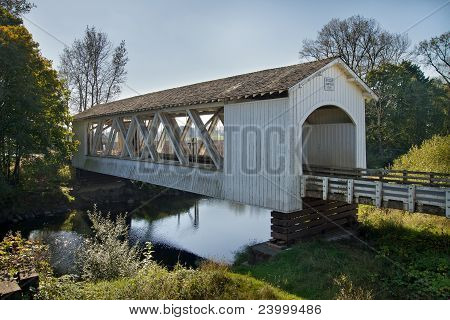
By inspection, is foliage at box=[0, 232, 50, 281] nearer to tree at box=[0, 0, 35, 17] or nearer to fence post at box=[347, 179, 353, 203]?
fence post at box=[347, 179, 353, 203]

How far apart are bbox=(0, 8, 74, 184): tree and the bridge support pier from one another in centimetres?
1228

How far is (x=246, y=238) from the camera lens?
13.9 metres

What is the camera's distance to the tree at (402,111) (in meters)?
25.0

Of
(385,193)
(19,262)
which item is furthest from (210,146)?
(19,262)

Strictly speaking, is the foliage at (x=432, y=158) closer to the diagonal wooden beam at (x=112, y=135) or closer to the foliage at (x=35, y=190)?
the diagonal wooden beam at (x=112, y=135)

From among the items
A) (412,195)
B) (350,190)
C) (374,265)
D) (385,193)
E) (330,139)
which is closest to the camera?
(374,265)

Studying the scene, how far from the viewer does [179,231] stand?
15.7 metres

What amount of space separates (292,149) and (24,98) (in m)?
12.4

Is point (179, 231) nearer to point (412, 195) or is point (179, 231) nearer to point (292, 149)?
point (292, 149)

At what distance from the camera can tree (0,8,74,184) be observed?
14.9 m

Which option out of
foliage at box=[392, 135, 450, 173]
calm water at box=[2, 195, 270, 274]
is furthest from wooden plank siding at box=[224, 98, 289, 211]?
foliage at box=[392, 135, 450, 173]

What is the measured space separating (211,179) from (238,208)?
9.00m

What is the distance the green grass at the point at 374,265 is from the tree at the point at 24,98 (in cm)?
1172

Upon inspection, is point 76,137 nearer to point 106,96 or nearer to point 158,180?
point 106,96
